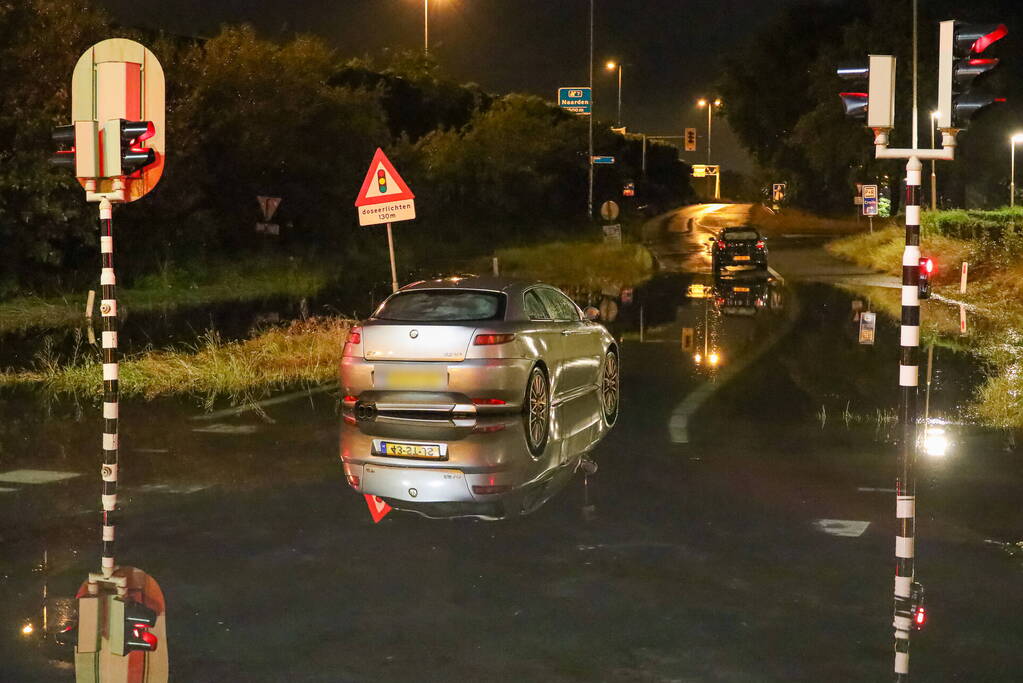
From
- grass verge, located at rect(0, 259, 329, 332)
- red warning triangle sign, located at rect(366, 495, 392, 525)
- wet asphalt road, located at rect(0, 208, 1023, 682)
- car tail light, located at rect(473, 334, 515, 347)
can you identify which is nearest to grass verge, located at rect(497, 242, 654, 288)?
grass verge, located at rect(0, 259, 329, 332)

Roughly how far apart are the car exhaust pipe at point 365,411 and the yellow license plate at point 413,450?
1.99 meters

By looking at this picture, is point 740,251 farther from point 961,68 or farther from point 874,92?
point 874,92

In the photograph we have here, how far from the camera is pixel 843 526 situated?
8336mm

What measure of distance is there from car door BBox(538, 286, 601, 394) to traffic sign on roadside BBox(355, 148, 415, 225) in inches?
223

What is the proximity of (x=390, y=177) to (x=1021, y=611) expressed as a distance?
14.2 m

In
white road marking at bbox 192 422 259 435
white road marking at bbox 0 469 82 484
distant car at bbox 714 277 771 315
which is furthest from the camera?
distant car at bbox 714 277 771 315

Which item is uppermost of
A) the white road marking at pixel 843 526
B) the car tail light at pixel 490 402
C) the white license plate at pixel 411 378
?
the white license plate at pixel 411 378

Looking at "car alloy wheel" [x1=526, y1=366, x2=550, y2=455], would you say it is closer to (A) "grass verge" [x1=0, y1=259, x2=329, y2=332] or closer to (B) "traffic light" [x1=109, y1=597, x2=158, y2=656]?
(B) "traffic light" [x1=109, y1=597, x2=158, y2=656]

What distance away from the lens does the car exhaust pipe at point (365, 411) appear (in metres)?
13.1

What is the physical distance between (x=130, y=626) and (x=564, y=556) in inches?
97.1

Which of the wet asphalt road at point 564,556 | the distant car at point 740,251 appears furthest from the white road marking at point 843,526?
the distant car at point 740,251

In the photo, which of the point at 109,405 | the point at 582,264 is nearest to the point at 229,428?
the point at 109,405

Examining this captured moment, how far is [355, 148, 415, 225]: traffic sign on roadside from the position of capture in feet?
63.9

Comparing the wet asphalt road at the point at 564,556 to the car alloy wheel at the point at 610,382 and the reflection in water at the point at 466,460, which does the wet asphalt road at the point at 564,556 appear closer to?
the reflection in water at the point at 466,460
